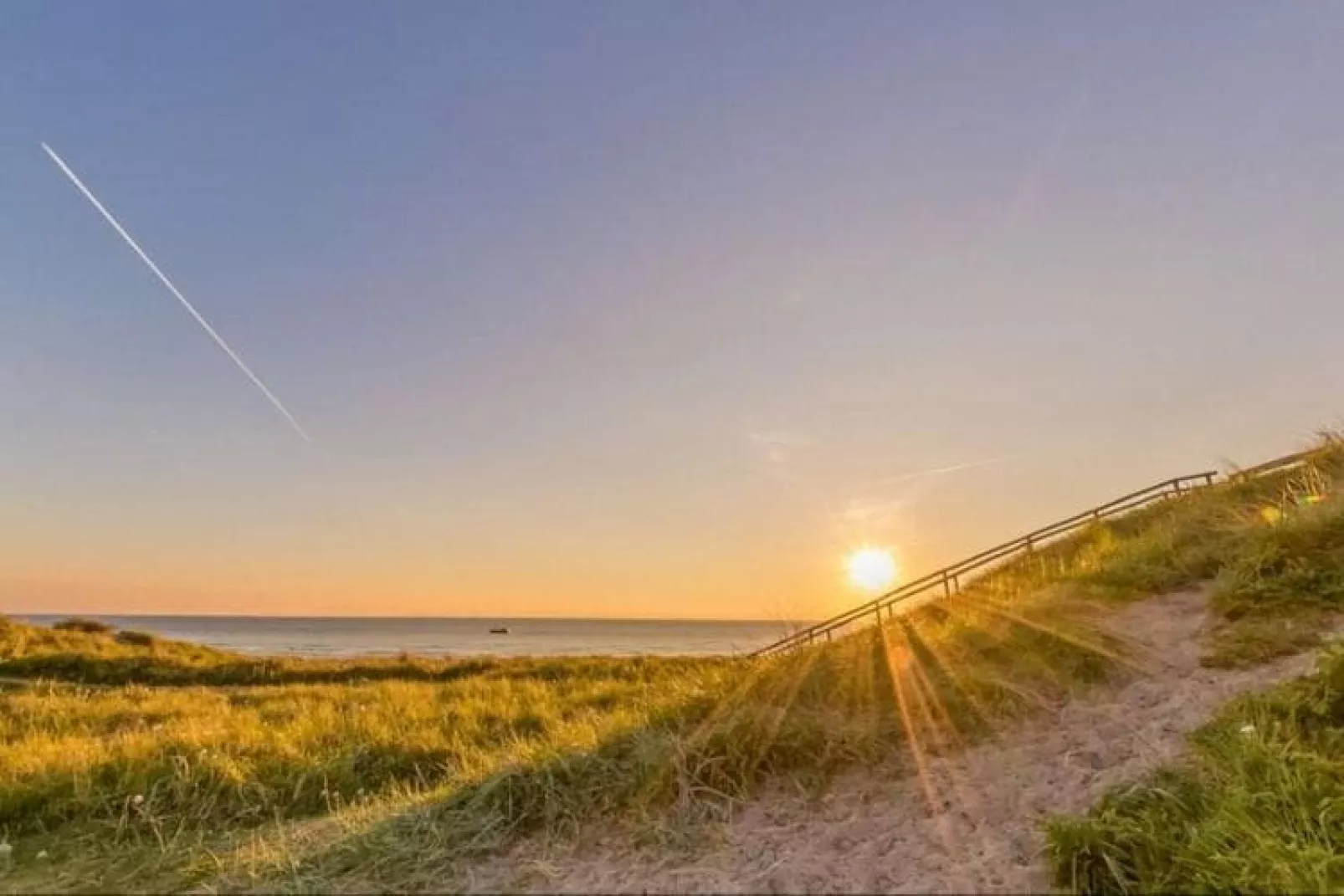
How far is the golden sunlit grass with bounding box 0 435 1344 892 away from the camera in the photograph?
5.64 meters

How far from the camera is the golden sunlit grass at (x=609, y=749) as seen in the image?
564cm

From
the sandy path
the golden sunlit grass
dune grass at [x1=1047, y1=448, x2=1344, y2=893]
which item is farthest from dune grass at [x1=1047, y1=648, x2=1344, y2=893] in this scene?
the golden sunlit grass

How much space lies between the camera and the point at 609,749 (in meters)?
6.54

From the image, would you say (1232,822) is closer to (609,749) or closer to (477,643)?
(609,749)

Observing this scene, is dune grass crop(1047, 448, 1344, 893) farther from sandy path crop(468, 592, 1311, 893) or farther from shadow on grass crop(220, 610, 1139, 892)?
shadow on grass crop(220, 610, 1139, 892)

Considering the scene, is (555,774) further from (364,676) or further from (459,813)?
(364,676)

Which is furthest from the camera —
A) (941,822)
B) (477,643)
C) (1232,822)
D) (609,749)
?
(477,643)

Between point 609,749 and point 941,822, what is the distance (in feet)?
8.34

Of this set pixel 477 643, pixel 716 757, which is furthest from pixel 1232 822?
pixel 477 643

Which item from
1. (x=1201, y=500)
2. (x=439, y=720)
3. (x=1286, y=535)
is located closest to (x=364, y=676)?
(x=439, y=720)

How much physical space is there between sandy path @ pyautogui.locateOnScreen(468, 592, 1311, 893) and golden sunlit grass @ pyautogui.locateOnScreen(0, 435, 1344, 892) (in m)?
0.22

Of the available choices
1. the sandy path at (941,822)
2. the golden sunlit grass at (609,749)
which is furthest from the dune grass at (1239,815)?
the golden sunlit grass at (609,749)

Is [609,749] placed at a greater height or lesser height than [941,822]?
greater

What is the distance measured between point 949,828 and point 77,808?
7559 millimetres
